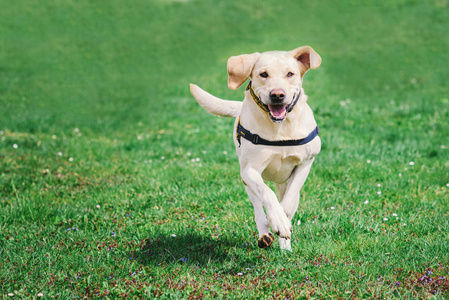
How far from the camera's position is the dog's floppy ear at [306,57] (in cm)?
417

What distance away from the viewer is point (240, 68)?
4238 millimetres

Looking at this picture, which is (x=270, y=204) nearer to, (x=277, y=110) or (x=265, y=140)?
(x=265, y=140)

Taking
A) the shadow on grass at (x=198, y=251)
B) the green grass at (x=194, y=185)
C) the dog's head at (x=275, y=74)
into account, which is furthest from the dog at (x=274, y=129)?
the green grass at (x=194, y=185)

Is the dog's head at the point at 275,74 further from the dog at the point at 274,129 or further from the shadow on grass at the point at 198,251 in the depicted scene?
the shadow on grass at the point at 198,251

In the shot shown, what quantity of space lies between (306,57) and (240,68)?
0.58 meters

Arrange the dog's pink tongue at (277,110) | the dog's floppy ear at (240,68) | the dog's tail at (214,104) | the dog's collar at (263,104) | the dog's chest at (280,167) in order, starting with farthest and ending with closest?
the dog's tail at (214,104) → the dog's chest at (280,167) → the dog's floppy ear at (240,68) → the dog's collar at (263,104) → the dog's pink tongue at (277,110)

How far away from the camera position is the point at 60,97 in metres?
14.8

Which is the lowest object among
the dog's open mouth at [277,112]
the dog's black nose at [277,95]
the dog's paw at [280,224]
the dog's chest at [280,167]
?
the dog's paw at [280,224]

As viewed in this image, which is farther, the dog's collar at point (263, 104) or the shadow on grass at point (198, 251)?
the shadow on grass at point (198, 251)

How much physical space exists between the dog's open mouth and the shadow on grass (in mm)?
1367

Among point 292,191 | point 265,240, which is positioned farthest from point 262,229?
point 292,191

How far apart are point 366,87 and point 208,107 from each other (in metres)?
11.3

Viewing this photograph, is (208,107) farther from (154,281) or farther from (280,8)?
(280,8)

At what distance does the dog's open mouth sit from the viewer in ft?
12.9
